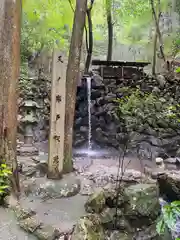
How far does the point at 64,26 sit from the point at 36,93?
5309mm

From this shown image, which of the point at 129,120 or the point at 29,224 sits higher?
the point at 129,120

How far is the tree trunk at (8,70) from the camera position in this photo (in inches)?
160

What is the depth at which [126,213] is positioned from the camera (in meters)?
4.18

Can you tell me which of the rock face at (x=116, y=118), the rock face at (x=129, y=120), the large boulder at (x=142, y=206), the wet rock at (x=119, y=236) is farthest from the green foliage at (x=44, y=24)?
the wet rock at (x=119, y=236)

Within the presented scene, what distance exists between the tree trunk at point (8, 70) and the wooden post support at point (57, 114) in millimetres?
920

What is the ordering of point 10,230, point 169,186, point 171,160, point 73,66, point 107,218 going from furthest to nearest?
point 171,160 → point 73,66 → point 169,186 → point 107,218 → point 10,230

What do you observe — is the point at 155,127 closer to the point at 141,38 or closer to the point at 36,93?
the point at 36,93

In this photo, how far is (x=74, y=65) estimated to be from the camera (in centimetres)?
552

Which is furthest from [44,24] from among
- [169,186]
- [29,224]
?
[29,224]

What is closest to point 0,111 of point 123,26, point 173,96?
point 173,96

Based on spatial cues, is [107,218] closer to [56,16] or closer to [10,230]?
[10,230]

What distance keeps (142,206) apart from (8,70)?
10.9ft

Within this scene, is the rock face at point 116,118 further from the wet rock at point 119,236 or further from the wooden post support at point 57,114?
the wet rock at point 119,236

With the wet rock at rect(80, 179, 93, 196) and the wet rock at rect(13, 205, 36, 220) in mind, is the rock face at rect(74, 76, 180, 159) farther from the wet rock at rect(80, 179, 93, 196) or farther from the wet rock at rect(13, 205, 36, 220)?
the wet rock at rect(13, 205, 36, 220)
